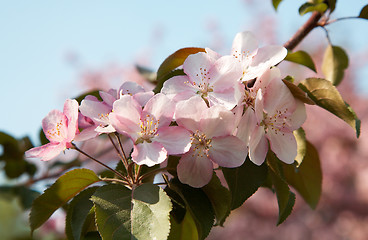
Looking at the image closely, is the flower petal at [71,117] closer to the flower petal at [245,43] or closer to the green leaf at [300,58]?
the flower petal at [245,43]

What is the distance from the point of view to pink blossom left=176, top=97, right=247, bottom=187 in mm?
601

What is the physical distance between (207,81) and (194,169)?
145 millimetres

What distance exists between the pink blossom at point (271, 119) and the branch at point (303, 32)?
1.00 ft

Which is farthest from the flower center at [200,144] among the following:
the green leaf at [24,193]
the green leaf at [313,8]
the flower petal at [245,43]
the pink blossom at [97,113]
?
the green leaf at [24,193]

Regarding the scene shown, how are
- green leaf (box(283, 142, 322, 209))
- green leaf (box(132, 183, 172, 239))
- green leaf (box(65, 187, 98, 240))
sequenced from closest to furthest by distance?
green leaf (box(132, 183, 172, 239))
green leaf (box(65, 187, 98, 240))
green leaf (box(283, 142, 322, 209))

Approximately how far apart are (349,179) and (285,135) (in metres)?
7.27

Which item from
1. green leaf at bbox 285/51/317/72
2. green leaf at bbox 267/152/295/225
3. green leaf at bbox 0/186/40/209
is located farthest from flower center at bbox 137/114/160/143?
green leaf at bbox 0/186/40/209

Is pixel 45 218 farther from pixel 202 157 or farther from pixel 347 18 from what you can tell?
pixel 347 18

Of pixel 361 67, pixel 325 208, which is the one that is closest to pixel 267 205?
pixel 325 208

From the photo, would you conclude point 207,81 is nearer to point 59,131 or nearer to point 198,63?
point 198,63

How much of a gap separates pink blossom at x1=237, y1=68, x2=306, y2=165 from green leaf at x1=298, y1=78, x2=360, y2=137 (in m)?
0.07

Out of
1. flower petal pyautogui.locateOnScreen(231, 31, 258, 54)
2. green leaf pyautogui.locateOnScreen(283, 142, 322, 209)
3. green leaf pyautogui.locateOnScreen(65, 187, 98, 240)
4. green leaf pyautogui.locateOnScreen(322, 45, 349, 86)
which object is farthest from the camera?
green leaf pyautogui.locateOnScreen(322, 45, 349, 86)

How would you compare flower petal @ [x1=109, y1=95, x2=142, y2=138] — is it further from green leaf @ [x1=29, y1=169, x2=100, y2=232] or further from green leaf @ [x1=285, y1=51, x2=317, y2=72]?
green leaf @ [x1=285, y1=51, x2=317, y2=72]

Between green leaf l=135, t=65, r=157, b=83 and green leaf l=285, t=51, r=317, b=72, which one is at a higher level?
green leaf l=285, t=51, r=317, b=72
